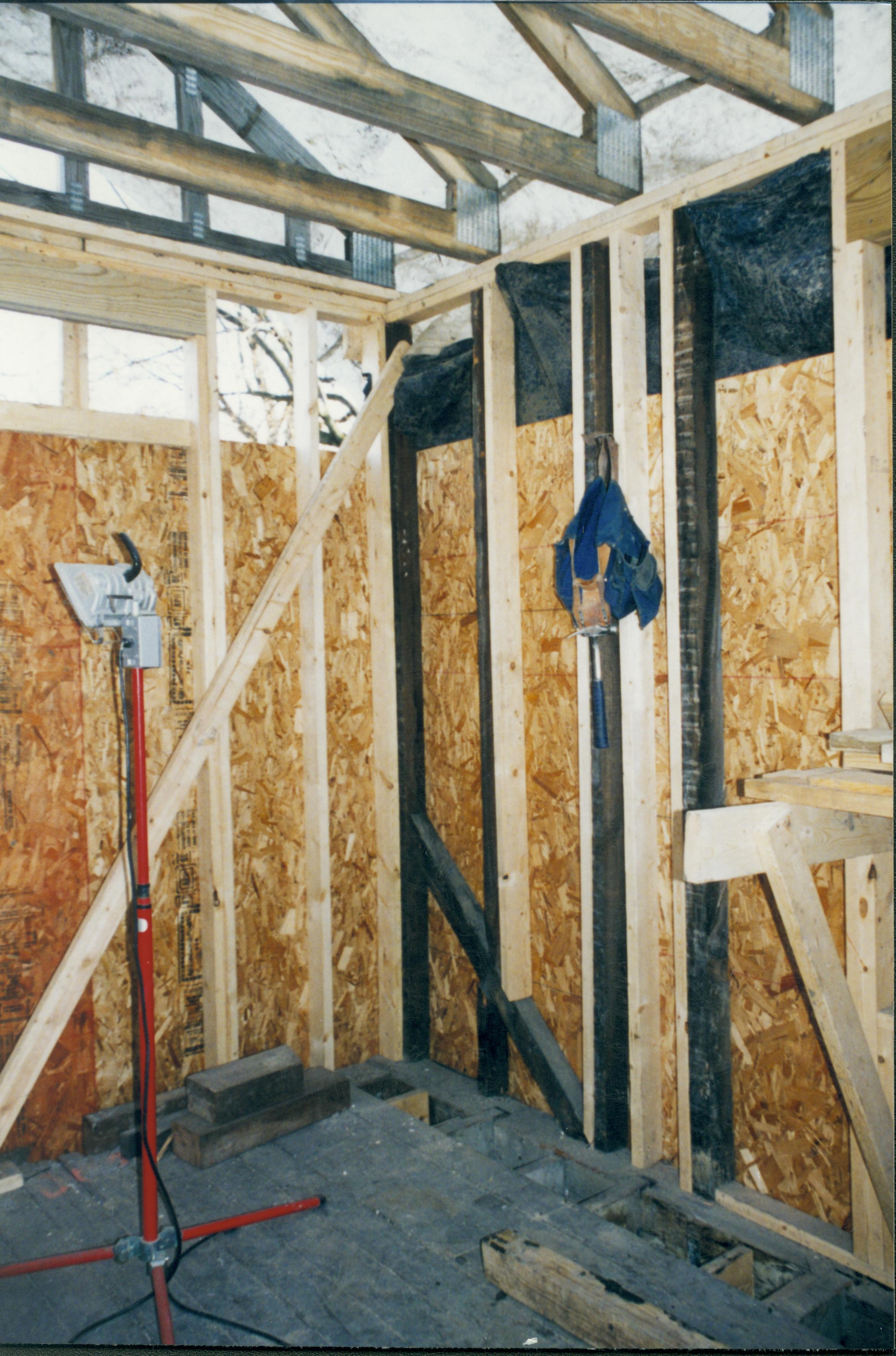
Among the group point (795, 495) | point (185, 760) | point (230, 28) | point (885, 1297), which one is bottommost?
point (885, 1297)

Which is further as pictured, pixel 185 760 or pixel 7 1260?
pixel 185 760

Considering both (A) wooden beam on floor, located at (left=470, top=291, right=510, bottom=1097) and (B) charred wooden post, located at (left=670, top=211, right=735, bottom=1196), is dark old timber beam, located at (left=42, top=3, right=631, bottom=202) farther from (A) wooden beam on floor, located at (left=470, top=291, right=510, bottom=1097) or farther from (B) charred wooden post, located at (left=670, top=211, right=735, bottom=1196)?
(A) wooden beam on floor, located at (left=470, top=291, right=510, bottom=1097)

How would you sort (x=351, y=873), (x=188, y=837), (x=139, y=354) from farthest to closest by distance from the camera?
(x=139, y=354)
(x=351, y=873)
(x=188, y=837)

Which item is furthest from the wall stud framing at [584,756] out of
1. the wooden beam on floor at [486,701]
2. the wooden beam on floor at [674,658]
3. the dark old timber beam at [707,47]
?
the dark old timber beam at [707,47]

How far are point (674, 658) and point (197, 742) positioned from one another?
162 cm

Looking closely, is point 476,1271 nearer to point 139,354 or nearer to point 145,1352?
point 145,1352

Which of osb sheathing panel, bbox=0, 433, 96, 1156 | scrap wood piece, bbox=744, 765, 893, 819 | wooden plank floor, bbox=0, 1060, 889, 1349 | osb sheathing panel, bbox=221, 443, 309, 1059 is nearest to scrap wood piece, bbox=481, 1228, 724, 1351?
wooden plank floor, bbox=0, 1060, 889, 1349

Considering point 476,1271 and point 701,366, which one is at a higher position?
point 701,366

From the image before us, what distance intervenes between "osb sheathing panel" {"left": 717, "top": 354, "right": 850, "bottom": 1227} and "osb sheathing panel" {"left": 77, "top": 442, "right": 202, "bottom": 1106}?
1977mm

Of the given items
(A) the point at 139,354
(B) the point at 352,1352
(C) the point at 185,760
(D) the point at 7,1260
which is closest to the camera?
(B) the point at 352,1352

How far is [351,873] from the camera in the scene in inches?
159

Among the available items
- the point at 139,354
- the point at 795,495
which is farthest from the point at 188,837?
the point at 139,354

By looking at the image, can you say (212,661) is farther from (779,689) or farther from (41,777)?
(779,689)

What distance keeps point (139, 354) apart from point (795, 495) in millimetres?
3659
